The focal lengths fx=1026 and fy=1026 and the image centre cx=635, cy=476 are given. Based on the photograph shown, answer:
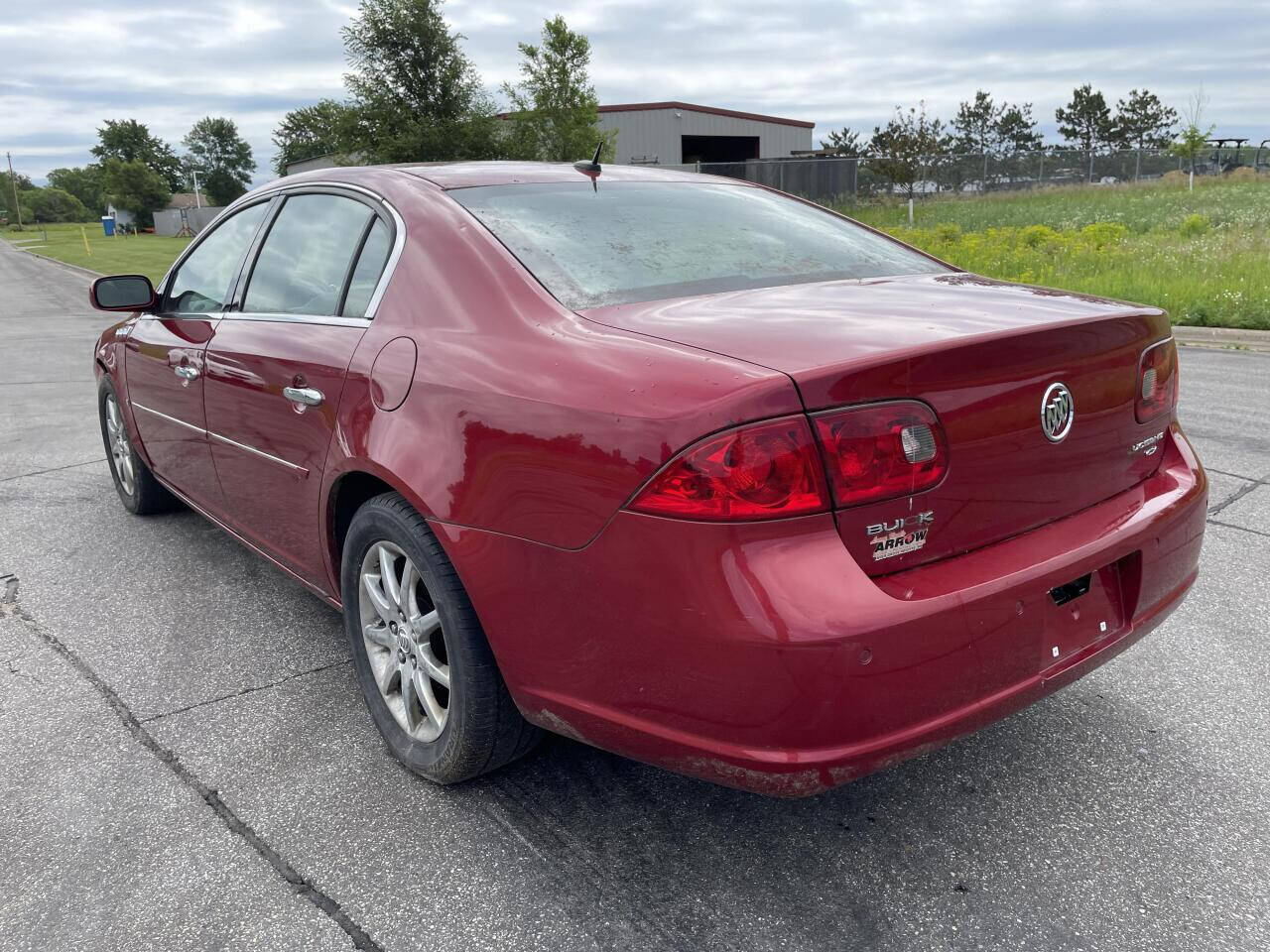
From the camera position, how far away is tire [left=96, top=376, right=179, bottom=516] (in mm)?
4789

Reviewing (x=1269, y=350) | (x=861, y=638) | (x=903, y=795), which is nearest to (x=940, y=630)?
(x=861, y=638)

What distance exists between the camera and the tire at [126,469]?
15.7 feet

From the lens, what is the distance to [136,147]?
404ft

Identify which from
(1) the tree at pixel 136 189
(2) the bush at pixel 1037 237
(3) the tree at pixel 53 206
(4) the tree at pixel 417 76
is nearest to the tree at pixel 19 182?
(3) the tree at pixel 53 206

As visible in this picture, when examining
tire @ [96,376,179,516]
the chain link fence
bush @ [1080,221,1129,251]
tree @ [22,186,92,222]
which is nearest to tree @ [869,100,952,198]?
the chain link fence

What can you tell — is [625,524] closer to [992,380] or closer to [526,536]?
[526,536]

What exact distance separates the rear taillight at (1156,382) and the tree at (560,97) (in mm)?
37563

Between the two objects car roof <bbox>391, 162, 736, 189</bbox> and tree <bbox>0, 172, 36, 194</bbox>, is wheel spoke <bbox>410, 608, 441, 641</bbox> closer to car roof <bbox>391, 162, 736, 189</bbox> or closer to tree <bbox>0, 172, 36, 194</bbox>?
car roof <bbox>391, 162, 736, 189</bbox>

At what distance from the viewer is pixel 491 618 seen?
7.28ft

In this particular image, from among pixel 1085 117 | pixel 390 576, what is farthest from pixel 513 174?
pixel 1085 117

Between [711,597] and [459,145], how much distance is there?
46387 mm

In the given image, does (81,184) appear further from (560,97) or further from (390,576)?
(390,576)

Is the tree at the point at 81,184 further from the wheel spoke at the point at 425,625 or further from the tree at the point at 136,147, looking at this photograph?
the wheel spoke at the point at 425,625

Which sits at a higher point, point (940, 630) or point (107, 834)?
point (940, 630)
